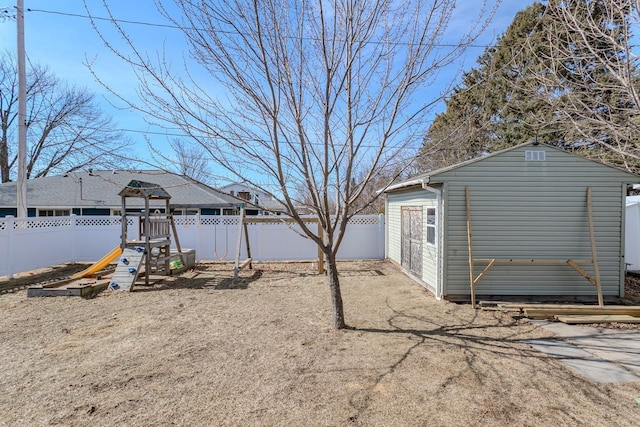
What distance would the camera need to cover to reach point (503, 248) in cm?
615

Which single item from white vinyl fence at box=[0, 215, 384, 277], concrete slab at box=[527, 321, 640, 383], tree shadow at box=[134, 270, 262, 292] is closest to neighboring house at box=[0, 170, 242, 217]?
white vinyl fence at box=[0, 215, 384, 277]

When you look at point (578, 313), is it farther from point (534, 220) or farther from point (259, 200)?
point (259, 200)

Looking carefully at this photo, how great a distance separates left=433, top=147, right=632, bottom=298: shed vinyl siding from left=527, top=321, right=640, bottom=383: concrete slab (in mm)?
1392

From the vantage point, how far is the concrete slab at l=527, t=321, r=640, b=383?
338 centimetres

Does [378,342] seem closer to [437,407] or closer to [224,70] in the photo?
[437,407]

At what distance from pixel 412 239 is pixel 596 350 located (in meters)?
4.27

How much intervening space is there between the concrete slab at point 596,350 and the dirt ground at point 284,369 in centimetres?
17

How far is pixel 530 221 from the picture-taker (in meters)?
6.12

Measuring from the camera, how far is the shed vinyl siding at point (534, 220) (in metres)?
6.07

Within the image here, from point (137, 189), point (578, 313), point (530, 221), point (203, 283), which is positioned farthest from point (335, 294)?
point (137, 189)

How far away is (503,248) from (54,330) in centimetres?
693

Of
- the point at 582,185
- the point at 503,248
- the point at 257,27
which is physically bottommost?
the point at 503,248

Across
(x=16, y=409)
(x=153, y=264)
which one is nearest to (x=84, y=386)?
(x=16, y=409)

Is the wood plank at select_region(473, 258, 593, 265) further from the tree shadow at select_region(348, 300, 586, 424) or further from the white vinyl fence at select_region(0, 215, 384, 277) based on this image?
the white vinyl fence at select_region(0, 215, 384, 277)
